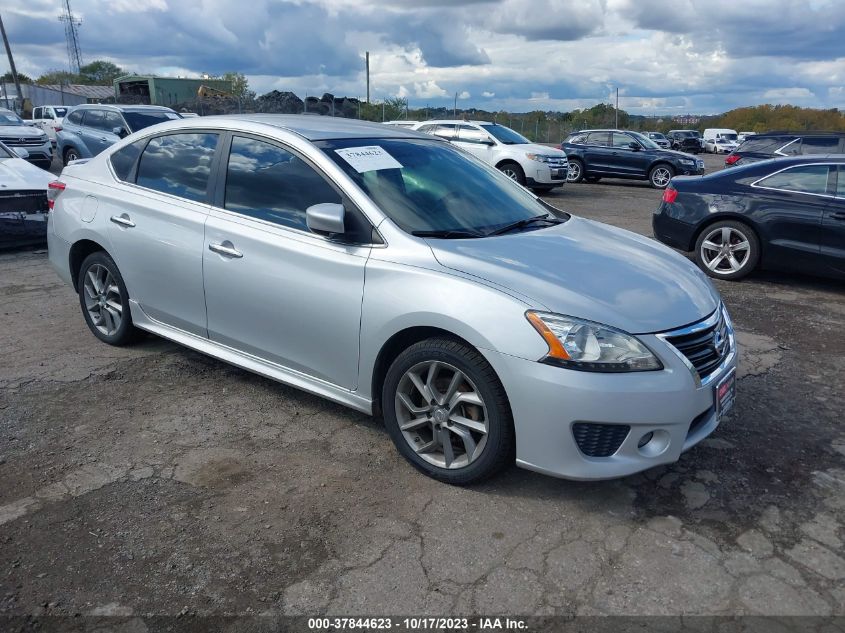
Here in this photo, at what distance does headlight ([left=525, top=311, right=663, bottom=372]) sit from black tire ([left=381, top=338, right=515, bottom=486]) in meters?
0.30

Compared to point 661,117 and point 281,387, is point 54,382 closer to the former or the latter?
point 281,387

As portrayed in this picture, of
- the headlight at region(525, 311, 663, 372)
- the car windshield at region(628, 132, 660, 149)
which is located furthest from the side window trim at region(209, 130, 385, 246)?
the car windshield at region(628, 132, 660, 149)

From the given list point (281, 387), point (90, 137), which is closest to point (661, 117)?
point (90, 137)

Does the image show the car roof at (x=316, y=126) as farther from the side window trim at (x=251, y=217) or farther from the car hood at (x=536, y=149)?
the car hood at (x=536, y=149)

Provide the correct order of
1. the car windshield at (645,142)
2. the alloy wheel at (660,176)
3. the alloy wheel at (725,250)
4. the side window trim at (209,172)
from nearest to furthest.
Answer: the side window trim at (209,172) → the alloy wheel at (725,250) → the alloy wheel at (660,176) → the car windshield at (645,142)

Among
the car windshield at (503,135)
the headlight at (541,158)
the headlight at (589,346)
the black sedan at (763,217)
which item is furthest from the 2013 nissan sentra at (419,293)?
the car windshield at (503,135)

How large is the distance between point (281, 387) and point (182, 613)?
2.10 meters

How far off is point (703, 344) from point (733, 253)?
16.8ft

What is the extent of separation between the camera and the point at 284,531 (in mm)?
2988

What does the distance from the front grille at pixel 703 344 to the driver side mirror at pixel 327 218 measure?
5.35 ft

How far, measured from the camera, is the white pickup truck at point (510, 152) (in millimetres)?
15875

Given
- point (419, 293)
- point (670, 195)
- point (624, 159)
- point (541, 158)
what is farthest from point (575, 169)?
point (419, 293)

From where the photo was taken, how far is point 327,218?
3410mm

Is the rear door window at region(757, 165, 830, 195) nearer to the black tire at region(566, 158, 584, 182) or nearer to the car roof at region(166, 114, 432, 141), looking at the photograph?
the car roof at region(166, 114, 432, 141)
